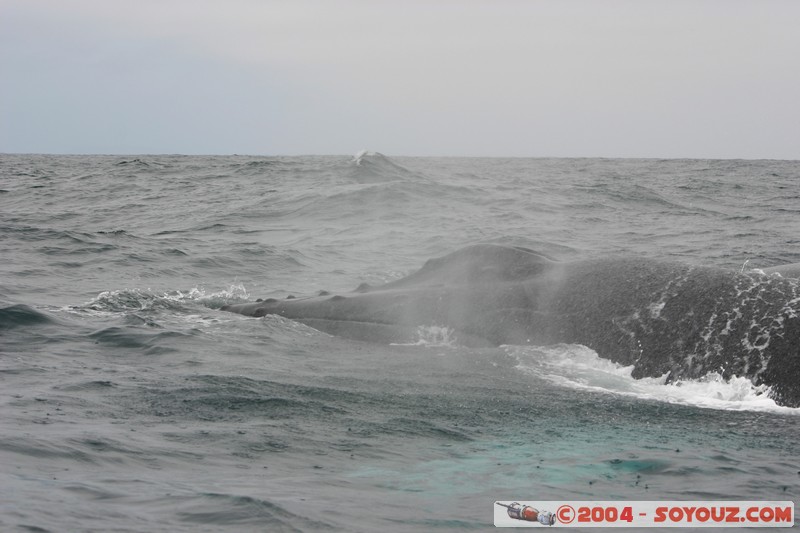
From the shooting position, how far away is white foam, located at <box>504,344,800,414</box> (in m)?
9.16

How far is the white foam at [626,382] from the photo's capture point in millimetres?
9156

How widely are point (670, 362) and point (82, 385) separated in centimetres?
645

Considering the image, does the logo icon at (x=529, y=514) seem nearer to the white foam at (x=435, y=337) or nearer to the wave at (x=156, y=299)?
the white foam at (x=435, y=337)

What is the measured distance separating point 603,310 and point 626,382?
4.20 ft

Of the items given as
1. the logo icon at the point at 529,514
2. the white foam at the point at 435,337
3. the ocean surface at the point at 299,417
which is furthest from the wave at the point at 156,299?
the logo icon at the point at 529,514

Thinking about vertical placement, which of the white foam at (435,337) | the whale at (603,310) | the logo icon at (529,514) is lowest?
the logo icon at (529,514)

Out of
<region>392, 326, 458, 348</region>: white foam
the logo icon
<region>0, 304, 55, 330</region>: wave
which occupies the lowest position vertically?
the logo icon

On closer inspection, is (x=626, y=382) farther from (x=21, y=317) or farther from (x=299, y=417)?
(x=21, y=317)

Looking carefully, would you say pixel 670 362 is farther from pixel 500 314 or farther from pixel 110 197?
pixel 110 197

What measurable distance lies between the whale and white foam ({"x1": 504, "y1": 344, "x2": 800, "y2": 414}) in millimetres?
101

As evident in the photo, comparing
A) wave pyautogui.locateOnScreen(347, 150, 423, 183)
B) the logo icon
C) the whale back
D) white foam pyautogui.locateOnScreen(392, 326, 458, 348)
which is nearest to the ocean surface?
white foam pyautogui.locateOnScreen(392, 326, 458, 348)

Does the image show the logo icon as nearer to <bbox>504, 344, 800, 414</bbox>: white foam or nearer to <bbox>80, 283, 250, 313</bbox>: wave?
<bbox>504, 344, 800, 414</bbox>: white foam

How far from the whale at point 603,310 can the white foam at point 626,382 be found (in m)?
0.10

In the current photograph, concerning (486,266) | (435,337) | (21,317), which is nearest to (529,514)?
(435,337)
